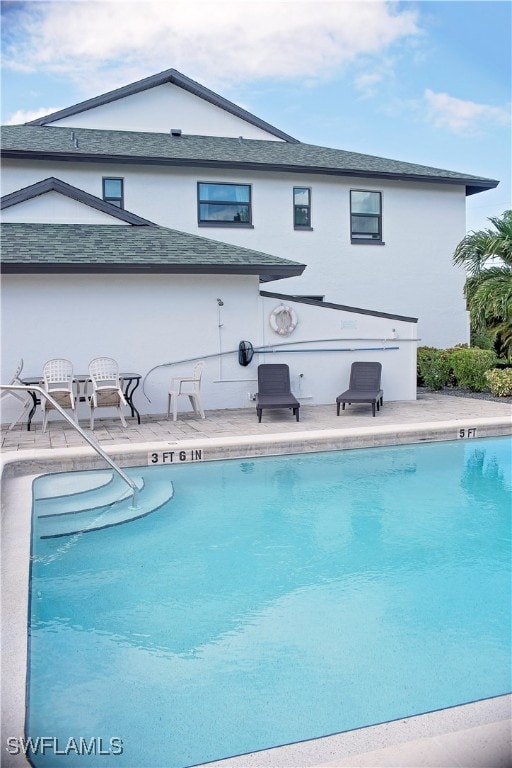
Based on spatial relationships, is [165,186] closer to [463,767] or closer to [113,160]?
[113,160]

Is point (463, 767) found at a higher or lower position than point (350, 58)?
lower

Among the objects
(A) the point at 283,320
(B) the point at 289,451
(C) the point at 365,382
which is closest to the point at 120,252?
(A) the point at 283,320

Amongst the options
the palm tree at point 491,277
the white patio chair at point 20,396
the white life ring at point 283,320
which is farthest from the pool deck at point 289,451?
the palm tree at point 491,277

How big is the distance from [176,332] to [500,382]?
6.99 metres

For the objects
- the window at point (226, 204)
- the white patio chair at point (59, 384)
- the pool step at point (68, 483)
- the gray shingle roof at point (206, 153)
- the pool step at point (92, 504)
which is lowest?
the pool step at point (92, 504)

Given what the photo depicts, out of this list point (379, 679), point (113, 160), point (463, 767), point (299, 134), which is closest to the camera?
point (463, 767)

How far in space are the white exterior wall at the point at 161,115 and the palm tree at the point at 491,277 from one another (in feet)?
28.2

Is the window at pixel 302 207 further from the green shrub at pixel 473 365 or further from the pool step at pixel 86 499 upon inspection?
the pool step at pixel 86 499

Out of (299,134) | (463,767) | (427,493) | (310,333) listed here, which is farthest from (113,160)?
(463,767)

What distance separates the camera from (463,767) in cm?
282

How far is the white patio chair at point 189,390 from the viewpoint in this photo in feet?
39.3

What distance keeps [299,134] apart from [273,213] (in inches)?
229

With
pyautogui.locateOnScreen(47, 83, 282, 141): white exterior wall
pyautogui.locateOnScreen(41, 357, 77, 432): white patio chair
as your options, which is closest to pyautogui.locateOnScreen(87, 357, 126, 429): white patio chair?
pyautogui.locateOnScreen(41, 357, 77, 432): white patio chair

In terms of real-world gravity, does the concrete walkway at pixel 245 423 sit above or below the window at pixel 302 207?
below
